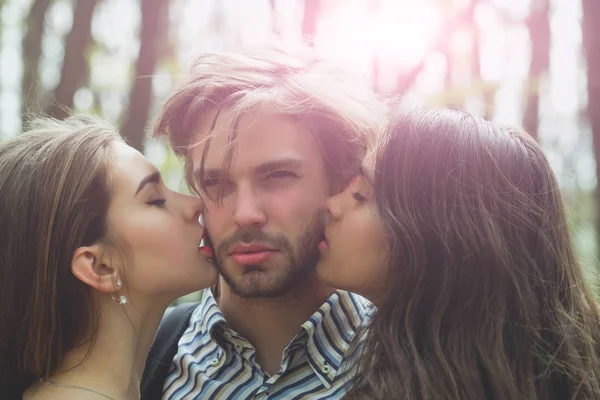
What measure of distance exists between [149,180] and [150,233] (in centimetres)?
25

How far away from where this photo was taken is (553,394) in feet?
7.18

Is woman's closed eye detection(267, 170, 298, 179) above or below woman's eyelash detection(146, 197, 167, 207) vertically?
above

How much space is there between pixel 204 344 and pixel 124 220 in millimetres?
682

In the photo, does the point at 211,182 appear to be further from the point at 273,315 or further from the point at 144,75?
the point at 144,75

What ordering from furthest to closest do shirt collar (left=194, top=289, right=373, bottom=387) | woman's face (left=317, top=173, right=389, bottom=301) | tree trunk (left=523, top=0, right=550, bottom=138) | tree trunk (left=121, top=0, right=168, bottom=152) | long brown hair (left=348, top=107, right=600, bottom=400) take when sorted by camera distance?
1. tree trunk (left=523, top=0, right=550, bottom=138)
2. tree trunk (left=121, top=0, right=168, bottom=152)
3. shirt collar (left=194, top=289, right=373, bottom=387)
4. woman's face (left=317, top=173, right=389, bottom=301)
5. long brown hair (left=348, top=107, right=600, bottom=400)

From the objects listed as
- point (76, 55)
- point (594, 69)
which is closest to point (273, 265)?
point (594, 69)

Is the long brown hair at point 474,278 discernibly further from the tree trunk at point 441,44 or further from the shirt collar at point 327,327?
the tree trunk at point 441,44

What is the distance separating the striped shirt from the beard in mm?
173

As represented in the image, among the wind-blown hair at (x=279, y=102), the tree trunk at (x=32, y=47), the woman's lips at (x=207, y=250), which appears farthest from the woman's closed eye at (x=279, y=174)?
the tree trunk at (x=32, y=47)

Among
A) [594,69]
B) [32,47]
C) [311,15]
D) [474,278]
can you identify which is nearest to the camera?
[474,278]

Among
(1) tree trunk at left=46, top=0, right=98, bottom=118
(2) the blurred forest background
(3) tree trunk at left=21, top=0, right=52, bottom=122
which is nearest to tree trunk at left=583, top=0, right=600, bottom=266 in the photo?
(2) the blurred forest background

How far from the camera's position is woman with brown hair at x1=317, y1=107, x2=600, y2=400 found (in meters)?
2.17

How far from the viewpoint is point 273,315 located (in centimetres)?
303

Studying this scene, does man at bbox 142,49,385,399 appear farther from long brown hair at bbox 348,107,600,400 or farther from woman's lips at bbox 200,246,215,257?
long brown hair at bbox 348,107,600,400
